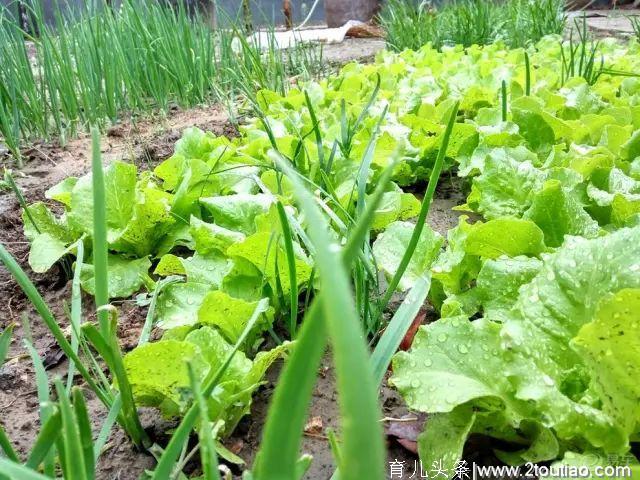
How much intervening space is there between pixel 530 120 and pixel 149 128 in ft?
5.88

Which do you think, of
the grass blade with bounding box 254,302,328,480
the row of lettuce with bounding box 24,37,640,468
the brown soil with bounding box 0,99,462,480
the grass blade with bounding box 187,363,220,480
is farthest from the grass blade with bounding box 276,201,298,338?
the grass blade with bounding box 254,302,328,480

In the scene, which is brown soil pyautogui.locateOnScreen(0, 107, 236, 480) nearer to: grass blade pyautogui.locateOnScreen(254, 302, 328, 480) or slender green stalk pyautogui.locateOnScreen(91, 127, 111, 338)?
slender green stalk pyautogui.locateOnScreen(91, 127, 111, 338)

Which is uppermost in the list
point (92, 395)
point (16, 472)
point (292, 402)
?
point (292, 402)

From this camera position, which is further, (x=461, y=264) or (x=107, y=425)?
(x=461, y=264)

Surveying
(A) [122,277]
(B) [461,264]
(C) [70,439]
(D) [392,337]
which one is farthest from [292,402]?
(A) [122,277]

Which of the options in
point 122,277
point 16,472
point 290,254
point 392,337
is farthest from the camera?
point 122,277

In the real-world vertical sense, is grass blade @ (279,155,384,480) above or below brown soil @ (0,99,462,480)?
above

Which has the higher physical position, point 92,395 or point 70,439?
point 70,439

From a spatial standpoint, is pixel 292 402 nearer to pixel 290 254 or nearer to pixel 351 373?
pixel 351 373

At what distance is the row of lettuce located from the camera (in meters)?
0.66

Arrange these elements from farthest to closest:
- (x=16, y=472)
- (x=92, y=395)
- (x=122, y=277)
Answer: (x=122, y=277) < (x=92, y=395) < (x=16, y=472)

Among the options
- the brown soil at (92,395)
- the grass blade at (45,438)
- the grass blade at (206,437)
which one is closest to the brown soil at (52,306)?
the brown soil at (92,395)

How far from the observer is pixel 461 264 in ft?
3.17

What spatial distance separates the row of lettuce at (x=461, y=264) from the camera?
655mm
